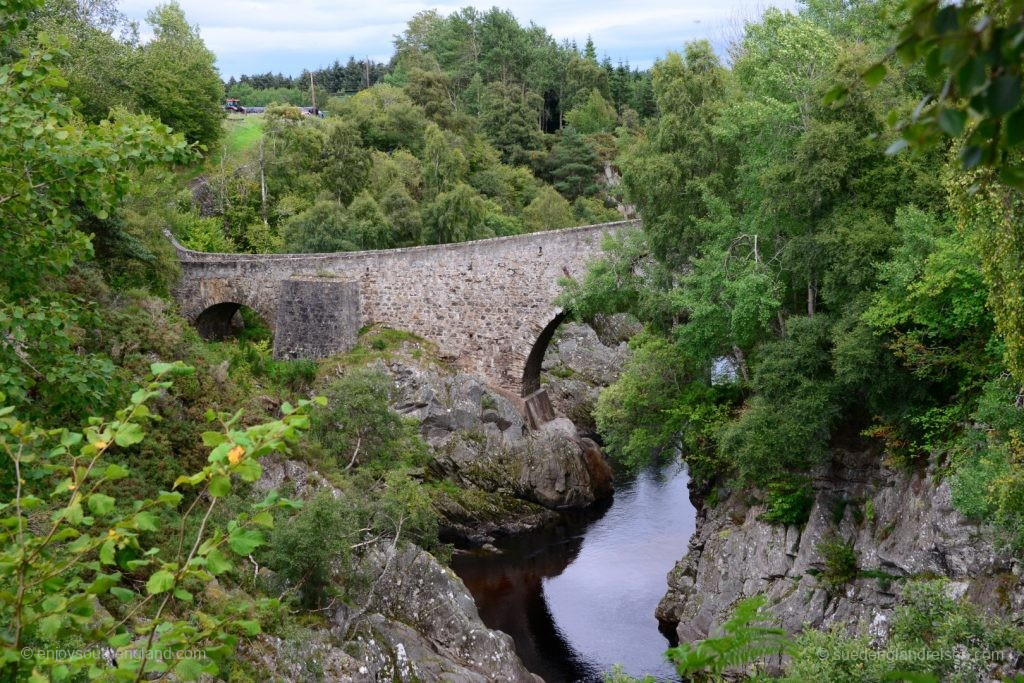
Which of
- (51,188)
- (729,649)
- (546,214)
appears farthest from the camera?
(546,214)

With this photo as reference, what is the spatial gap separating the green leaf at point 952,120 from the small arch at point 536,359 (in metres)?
20.7

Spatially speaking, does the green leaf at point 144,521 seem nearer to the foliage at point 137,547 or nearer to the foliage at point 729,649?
the foliage at point 137,547

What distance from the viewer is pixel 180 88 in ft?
101

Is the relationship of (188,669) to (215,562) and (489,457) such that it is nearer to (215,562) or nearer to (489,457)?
(215,562)

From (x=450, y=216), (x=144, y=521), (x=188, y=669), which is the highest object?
(x=450, y=216)

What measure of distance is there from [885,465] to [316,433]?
968 cm

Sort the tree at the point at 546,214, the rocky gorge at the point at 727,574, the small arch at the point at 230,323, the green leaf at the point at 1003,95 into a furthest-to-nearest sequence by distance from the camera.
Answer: the tree at the point at 546,214
the small arch at the point at 230,323
the rocky gorge at the point at 727,574
the green leaf at the point at 1003,95

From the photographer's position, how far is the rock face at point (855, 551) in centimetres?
1067

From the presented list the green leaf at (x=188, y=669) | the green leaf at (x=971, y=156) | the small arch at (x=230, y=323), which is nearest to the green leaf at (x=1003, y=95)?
the green leaf at (x=971, y=156)

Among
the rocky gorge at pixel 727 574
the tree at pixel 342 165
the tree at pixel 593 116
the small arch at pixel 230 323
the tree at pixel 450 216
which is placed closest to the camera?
the rocky gorge at pixel 727 574

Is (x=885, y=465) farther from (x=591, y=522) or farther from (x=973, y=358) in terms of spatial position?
(x=591, y=522)

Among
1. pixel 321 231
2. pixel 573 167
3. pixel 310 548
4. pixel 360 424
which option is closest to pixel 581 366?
pixel 321 231

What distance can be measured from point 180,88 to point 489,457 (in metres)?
18.8

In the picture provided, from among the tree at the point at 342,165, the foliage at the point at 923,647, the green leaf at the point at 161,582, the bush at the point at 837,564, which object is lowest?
the bush at the point at 837,564
